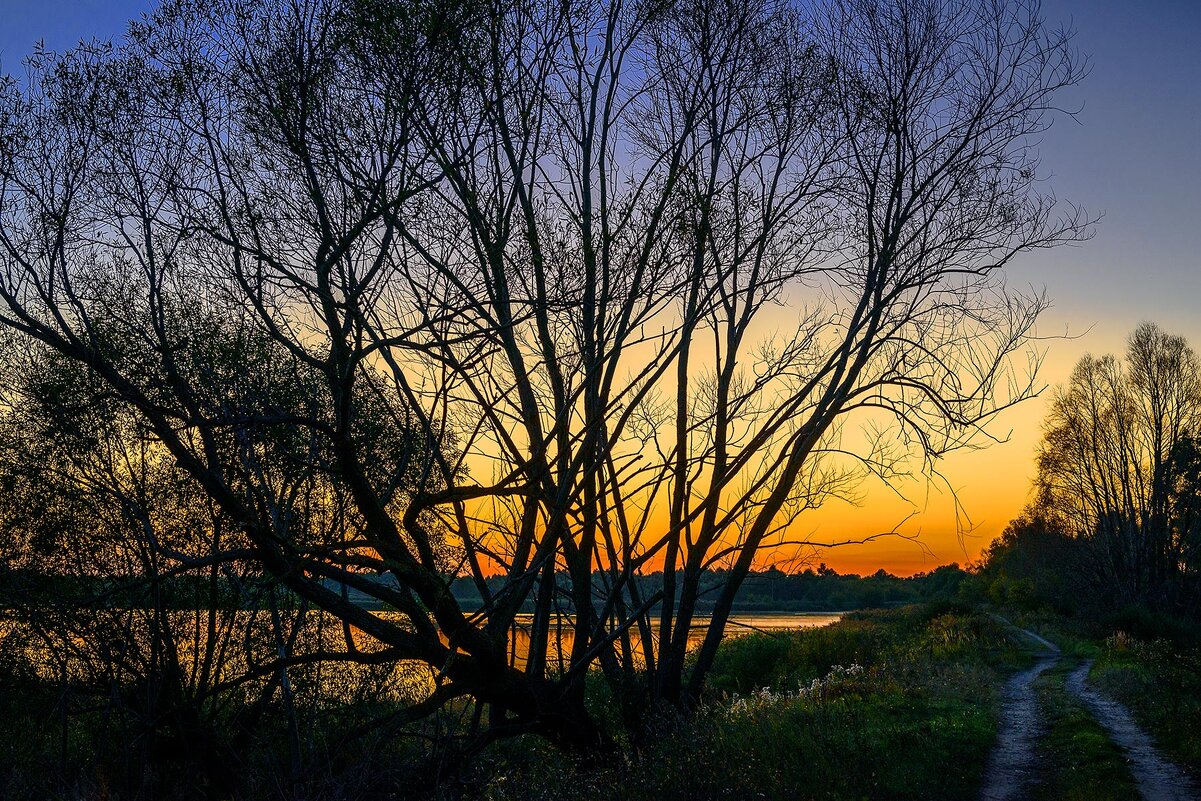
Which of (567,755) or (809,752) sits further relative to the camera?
(567,755)

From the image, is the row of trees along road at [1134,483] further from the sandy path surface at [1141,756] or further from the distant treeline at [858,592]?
the distant treeline at [858,592]

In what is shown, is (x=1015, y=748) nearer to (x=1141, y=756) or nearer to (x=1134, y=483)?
(x=1141, y=756)

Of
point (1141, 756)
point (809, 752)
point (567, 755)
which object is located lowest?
point (1141, 756)

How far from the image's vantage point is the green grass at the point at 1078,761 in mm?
8992

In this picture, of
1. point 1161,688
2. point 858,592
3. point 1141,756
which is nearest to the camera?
point 1141,756

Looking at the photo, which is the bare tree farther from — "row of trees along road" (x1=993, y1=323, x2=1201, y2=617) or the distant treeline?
the distant treeline

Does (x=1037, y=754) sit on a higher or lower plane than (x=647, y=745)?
lower

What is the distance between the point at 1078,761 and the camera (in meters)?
10.5

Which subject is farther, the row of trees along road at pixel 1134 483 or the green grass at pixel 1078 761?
the row of trees along road at pixel 1134 483

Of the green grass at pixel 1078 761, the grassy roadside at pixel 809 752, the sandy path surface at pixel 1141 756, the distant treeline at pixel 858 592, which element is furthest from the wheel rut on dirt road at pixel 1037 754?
the distant treeline at pixel 858 592

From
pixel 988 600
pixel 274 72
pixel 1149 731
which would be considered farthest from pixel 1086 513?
pixel 274 72

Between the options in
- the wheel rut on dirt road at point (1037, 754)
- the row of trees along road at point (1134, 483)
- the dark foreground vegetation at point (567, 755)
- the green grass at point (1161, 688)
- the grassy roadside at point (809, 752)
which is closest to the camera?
the dark foreground vegetation at point (567, 755)

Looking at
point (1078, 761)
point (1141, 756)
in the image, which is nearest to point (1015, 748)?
point (1078, 761)

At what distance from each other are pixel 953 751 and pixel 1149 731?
386 centimetres
